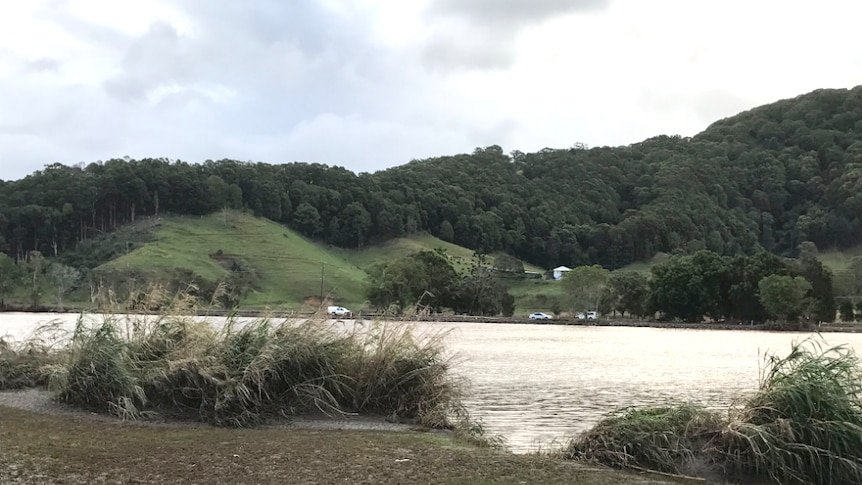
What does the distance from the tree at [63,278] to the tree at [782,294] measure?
112074mm

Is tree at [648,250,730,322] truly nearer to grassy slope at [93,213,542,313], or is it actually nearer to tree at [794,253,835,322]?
tree at [794,253,835,322]

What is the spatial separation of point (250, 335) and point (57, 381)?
4.25 m

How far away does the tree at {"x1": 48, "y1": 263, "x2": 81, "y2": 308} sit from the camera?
5630 inches

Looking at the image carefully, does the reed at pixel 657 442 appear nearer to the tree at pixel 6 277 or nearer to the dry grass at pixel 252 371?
the dry grass at pixel 252 371

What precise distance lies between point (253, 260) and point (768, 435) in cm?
17034

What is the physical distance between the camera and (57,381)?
55.6 feet

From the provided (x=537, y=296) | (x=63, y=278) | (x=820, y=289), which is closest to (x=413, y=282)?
(x=537, y=296)

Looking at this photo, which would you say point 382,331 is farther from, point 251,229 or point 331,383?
point 251,229

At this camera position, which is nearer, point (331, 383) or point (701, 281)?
point (331, 383)

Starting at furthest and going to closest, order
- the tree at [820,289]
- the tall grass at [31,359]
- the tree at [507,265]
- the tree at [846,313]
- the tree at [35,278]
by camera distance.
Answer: the tree at [507,265] → the tree at [35,278] → the tree at [846,313] → the tree at [820,289] → the tall grass at [31,359]

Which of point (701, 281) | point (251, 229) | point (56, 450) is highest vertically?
point (251, 229)

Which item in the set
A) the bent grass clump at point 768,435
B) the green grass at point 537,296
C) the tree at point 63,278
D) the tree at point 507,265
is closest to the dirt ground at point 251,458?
the bent grass clump at point 768,435

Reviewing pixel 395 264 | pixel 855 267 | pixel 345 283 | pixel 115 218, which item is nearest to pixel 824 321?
pixel 855 267

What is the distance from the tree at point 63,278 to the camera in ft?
469
